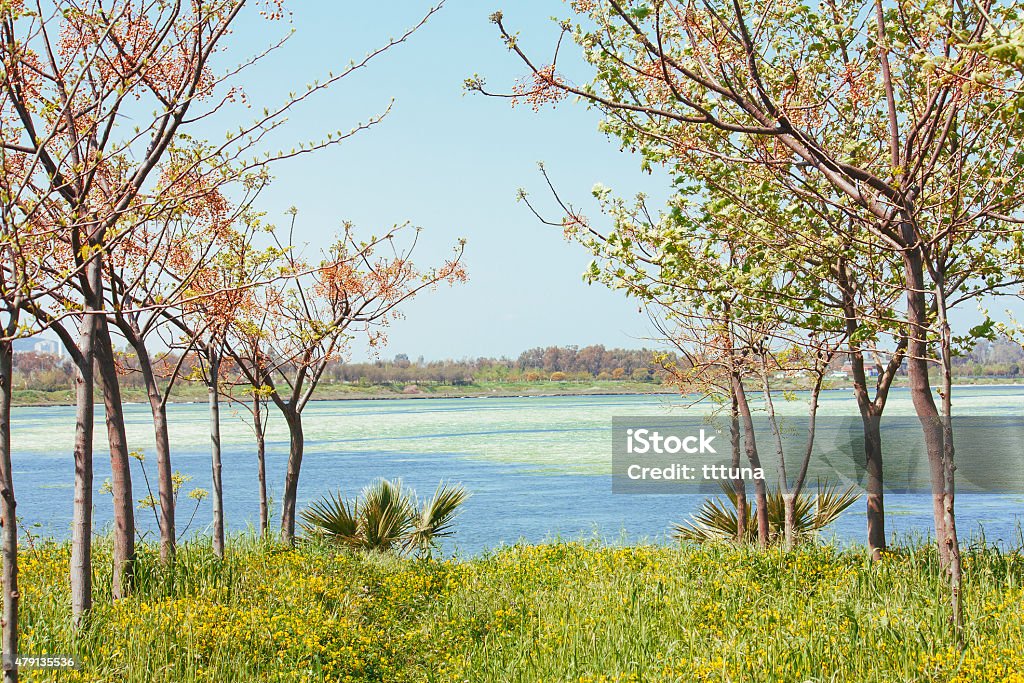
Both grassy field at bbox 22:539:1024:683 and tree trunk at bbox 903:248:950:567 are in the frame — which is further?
tree trunk at bbox 903:248:950:567

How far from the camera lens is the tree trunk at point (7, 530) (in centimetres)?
375

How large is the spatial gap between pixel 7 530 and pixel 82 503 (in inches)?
76.5

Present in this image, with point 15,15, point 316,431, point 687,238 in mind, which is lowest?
point 316,431

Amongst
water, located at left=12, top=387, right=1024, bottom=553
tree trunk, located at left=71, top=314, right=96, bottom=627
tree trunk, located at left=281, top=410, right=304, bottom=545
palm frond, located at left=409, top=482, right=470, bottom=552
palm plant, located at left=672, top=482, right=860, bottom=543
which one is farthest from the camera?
water, located at left=12, top=387, right=1024, bottom=553

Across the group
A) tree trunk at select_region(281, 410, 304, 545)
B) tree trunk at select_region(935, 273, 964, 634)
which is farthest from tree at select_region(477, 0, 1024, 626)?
tree trunk at select_region(281, 410, 304, 545)

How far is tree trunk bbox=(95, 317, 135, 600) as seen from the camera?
252 inches

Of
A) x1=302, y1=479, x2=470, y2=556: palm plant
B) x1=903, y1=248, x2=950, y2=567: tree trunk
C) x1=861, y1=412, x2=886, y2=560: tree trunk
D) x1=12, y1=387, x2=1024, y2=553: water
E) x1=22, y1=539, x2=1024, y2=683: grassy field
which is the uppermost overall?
x1=903, y1=248, x2=950, y2=567: tree trunk

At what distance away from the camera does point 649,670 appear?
5105 millimetres

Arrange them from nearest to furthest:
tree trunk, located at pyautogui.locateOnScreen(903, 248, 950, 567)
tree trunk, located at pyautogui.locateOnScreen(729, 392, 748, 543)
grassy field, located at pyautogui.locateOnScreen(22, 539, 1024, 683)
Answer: grassy field, located at pyautogui.locateOnScreen(22, 539, 1024, 683) → tree trunk, located at pyautogui.locateOnScreen(903, 248, 950, 567) → tree trunk, located at pyautogui.locateOnScreen(729, 392, 748, 543)

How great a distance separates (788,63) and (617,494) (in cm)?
2106

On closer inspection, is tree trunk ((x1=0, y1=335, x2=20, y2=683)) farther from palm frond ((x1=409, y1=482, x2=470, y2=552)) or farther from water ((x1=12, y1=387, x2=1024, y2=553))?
palm frond ((x1=409, y1=482, x2=470, y2=552))

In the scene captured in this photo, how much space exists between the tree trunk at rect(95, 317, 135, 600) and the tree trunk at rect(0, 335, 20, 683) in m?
2.43

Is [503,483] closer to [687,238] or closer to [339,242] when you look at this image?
[339,242]

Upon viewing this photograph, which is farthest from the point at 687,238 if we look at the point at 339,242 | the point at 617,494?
the point at 617,494
